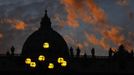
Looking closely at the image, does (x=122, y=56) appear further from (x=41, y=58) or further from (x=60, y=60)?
(x=41, y=58)

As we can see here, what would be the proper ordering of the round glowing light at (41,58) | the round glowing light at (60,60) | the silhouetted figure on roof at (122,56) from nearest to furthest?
the round glowing light at (41,58)
the round glowing light at (60,60)
the silhouetted figure on roof at (122,56)

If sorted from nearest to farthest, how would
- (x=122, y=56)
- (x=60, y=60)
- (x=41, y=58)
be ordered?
(x=41, y=58) < (x=60, y=60) < (x=122, y=56)

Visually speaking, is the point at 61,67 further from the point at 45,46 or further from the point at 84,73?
the point at 84,73

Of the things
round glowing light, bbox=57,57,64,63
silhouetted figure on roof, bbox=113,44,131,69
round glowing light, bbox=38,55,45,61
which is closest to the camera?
round glowing light, bbox=38,55,45,61

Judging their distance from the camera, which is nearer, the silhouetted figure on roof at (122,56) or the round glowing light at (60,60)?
the round glowing light at (60,60)

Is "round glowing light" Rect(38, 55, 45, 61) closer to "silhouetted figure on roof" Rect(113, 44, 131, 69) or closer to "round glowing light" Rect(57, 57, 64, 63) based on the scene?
"round glowing light" Rect(57, 57, 64, 63)

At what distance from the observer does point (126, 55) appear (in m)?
114

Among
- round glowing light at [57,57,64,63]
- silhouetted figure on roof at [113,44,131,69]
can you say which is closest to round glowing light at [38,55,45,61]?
round glowing light at [57,57,64,63]

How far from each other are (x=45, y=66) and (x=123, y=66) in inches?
3631

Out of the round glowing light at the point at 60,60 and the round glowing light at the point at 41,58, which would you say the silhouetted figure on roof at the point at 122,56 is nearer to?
the round glowing light at the point at 60,60

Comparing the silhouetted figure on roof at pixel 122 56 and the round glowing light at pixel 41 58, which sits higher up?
the silhouetted figure on roof at pixel 122 56

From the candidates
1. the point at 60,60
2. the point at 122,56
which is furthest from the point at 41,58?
the point at 122,56

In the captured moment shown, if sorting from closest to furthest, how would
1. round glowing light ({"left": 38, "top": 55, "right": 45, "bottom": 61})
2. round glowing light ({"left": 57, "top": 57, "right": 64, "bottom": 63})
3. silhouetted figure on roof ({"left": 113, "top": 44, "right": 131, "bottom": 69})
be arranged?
1. round glowing light ({"left": 38, "top": 55, "right": 45, "bottom": 61})
2. round glowing light ({"left": 57, "top": 57, "right": 64, "bottom": 63})
3. silhouetted figure on roof ({"left": 113, "top": 44, "right": 131, "bottom": 69})

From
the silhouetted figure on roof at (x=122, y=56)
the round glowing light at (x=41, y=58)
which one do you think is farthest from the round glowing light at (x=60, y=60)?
the silhouetted figure on roof at (x=122, y=56)
